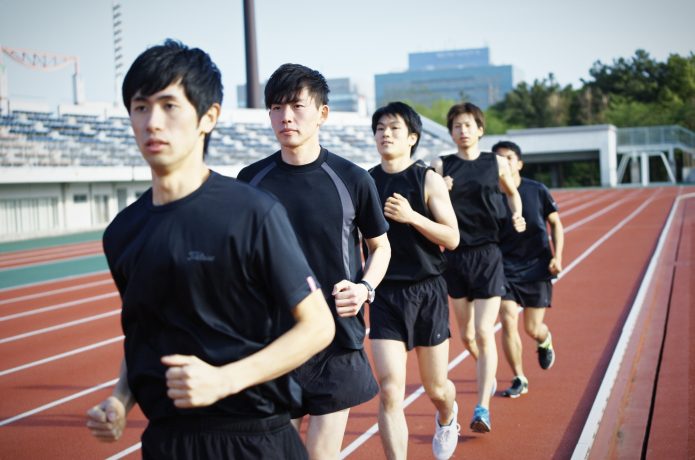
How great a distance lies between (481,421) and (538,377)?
6.63ft

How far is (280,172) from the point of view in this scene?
11.5 ft

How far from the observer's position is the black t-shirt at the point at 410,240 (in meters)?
4.57

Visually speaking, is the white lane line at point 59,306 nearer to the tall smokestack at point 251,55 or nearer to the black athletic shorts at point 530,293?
the black athletic shorts at point 530,293

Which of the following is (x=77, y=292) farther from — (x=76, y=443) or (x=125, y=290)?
(x=125, y=290)

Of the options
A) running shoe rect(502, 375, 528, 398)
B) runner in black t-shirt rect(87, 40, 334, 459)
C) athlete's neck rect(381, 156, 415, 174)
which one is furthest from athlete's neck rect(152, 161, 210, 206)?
running shoe rect(502, 375, 528, 398)

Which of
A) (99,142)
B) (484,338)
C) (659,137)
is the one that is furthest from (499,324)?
(659,137)

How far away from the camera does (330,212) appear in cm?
337

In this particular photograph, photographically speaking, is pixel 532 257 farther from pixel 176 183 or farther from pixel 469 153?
pixel 176 183

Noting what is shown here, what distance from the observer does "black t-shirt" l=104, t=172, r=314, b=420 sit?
1.97 meters

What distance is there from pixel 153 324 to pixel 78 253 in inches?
830

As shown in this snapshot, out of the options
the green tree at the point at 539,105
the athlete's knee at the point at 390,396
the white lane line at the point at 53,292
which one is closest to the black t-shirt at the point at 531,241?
A: the athlete's knee at the point at 390,396

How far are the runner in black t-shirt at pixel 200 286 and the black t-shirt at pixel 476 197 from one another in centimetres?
372

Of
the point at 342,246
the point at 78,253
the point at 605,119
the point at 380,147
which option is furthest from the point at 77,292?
the point at 605,119

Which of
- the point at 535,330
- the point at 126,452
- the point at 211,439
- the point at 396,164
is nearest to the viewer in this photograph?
the point at 211,439
